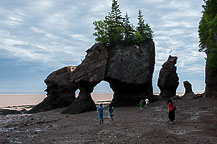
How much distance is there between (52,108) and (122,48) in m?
19.5

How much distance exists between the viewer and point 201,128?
15.4 metres

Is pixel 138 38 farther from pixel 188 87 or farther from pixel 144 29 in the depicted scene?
pixel 188 87

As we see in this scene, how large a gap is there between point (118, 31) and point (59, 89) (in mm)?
17514

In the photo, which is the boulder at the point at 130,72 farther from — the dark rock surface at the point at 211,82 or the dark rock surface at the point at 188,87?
the dark rock surface at the point at 188,87

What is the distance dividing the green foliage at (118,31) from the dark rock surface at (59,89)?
10.1 metres

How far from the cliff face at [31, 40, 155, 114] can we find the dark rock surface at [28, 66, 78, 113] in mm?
5630

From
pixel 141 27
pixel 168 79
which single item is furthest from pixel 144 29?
pixel 168 79

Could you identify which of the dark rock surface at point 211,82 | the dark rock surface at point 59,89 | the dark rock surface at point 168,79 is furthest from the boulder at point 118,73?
the dark rock surface at point 168,79

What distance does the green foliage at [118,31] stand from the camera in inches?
1666

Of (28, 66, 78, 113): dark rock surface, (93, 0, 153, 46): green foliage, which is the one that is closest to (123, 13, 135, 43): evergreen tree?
(93, 0, 153, 46): green foliage

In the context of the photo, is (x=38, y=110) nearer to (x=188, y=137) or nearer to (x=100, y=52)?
(x=100, y=52)

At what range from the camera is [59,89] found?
4444 cm

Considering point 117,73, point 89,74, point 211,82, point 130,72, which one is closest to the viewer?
point 89,74

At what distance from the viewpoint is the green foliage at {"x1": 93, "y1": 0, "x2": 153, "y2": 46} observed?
4231cm
